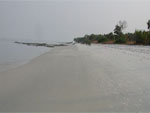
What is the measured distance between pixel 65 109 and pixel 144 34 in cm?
4895

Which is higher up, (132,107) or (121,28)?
(121,28)

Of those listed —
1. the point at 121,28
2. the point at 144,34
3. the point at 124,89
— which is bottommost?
the point at 124,89

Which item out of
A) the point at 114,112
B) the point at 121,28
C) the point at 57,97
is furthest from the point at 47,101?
the point at 121,28

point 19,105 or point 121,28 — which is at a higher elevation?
point 121,28

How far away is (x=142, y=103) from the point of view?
4.09 meters

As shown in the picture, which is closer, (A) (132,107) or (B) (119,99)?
(A) (132,107)

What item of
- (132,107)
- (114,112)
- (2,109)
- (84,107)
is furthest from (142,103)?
(2,109)

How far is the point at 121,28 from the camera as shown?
77.9 meters

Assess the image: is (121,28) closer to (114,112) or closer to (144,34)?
(144,34)

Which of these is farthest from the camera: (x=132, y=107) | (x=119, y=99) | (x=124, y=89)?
(x=124, y=89)

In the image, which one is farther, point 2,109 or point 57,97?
point 57,97

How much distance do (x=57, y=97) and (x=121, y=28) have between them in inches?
3110

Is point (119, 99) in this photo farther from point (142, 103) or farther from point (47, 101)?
point (47, 101)

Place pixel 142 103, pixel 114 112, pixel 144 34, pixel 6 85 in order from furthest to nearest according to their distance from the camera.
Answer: pixel 144 34 → pixel 6 85 → pixel 142 103 → pixel 114 112
